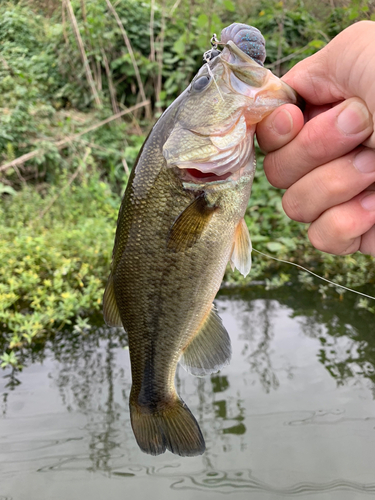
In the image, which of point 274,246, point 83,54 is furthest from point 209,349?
point 83,54

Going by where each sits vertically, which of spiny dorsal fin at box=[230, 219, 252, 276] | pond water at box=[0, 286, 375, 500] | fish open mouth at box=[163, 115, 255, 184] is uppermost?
fish open mouth at box=[163, 115, 255, 184]

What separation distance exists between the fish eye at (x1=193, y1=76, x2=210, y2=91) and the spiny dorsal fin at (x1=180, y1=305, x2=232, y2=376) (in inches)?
28.1

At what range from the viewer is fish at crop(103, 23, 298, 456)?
3.96 feet

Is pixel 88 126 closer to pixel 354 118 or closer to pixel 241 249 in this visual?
pixel 241 249

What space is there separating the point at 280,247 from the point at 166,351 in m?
2.60

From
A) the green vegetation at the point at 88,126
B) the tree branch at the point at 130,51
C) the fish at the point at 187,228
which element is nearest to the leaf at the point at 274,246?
the green vegetation at the point at 88,126

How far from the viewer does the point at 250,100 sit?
46.7 inches

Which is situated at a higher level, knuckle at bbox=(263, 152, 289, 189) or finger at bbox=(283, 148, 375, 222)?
knuckle at bbox=(263, 152, 289, 189)

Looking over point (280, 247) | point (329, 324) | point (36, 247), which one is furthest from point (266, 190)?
point (36, 247)

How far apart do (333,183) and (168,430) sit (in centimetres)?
100

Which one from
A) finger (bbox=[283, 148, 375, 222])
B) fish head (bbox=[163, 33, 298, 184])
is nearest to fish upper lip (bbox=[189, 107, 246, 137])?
fish head (bbox=[163, 33, 298, 184])

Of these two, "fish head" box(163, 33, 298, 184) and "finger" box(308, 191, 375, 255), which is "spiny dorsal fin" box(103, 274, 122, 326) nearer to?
"fish head" box(163, 33, 298, 184)

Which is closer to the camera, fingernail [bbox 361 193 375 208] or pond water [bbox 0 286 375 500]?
fingernail [bbox 361 193 375 208]

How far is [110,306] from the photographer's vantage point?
4.70ft
